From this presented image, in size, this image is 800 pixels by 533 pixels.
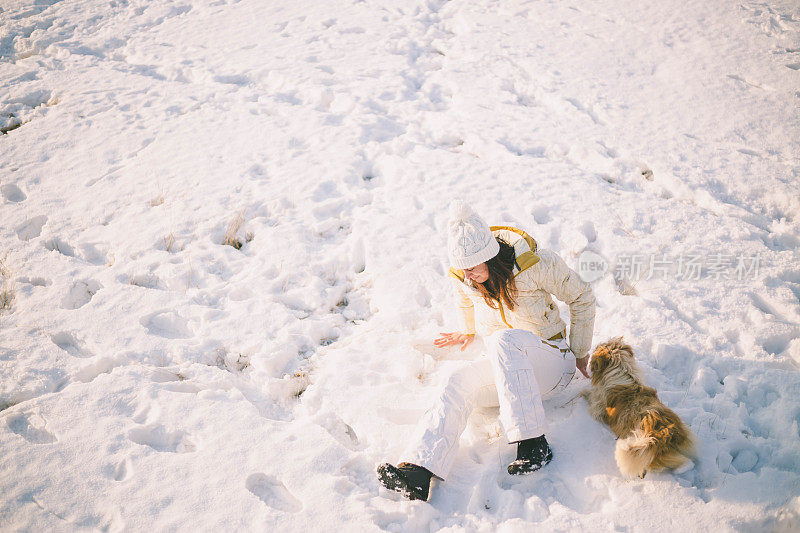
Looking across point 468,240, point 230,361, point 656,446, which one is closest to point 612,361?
point 656,446

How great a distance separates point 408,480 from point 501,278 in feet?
3.94

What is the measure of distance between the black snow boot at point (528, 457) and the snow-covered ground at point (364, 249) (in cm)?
13

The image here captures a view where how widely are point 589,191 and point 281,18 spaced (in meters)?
6.76

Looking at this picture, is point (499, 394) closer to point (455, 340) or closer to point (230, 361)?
point (455, 340)

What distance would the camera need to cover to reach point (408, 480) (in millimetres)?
2277

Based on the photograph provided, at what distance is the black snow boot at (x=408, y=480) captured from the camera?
227 centimetres

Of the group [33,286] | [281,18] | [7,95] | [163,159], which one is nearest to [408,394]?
[33,286]

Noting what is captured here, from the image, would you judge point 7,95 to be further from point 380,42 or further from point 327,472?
point 327,472

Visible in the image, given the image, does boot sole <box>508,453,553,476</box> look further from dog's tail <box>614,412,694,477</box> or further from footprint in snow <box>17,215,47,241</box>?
footprint in snow <box>17,215,47,241</box>

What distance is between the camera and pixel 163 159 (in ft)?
16.8

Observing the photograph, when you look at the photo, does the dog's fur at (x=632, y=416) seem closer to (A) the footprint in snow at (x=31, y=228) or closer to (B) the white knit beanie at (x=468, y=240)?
(B) the white knit beanie at (x=468, y=240)

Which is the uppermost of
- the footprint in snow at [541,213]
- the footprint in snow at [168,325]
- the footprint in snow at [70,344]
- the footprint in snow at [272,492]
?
the footprint in snow at [70,344]

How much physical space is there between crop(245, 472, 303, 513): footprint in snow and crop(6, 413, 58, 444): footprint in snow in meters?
1.26

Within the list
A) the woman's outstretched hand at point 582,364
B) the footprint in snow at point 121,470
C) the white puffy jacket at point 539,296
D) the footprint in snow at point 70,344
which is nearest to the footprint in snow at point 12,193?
the footprint in snow at point 70,344
